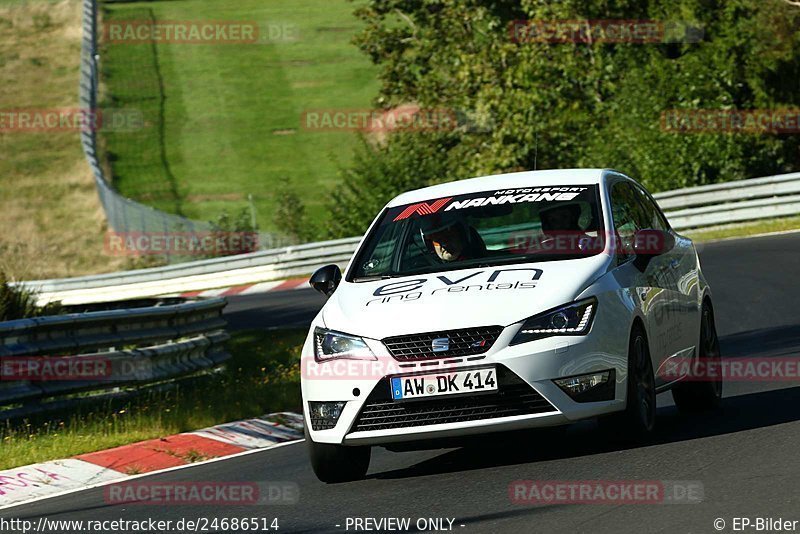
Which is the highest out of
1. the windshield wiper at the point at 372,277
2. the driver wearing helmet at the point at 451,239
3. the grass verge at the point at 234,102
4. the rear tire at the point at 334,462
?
the driver wearing helmet at the point at 451,239

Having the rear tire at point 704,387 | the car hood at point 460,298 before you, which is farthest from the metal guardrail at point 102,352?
the rear tire at point 704,387

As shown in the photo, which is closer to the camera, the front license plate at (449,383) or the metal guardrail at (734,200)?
the front license plate at (449,383)

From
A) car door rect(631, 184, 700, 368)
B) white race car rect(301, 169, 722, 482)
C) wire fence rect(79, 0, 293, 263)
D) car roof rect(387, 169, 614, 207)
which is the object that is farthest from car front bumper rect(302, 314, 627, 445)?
wire fence rect(79, 0, 293, 263)

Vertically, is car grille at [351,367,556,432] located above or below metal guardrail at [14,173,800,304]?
above

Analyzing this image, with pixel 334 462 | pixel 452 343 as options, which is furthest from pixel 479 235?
pixel 334 462

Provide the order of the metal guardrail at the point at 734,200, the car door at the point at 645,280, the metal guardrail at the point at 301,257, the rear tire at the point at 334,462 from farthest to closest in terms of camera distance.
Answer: the metal guardrail at the point at 301,257, the metal guardrail at the point at 734,200, the car door at the point at 645,280, the rear tire at the point at 334,462

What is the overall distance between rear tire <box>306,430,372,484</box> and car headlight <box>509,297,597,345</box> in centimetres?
124

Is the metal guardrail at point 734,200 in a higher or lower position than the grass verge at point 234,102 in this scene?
higher

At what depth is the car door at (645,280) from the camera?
8.34 m

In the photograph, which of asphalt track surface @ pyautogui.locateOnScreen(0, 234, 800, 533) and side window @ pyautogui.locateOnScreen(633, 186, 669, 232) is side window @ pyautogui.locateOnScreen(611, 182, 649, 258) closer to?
side window @ pyautogui.locateOnScreen(633, 186, 669, 232)

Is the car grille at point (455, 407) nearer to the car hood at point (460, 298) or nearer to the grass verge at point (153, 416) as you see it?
the car hood at point (460, 298)

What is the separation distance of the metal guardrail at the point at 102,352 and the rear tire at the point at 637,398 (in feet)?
16.0

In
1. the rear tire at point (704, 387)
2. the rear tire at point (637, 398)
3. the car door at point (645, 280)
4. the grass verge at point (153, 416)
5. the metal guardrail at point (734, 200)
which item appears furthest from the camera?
the metal guardrail at point (734, 200)

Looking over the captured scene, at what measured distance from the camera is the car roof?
9008 mm
